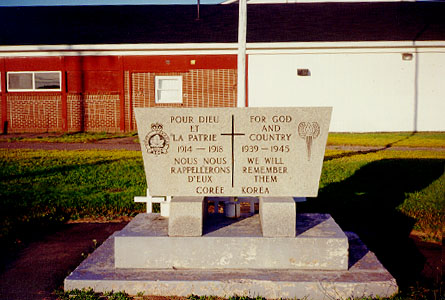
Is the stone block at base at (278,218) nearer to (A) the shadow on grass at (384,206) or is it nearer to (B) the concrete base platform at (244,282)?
(B) the concrete base platform at (244,282)

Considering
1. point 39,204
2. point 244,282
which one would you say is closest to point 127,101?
point 39,204

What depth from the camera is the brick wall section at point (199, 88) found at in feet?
60.3

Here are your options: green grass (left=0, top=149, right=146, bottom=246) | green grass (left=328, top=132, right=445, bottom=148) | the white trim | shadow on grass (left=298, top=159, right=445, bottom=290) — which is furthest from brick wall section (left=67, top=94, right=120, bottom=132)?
shadow on grass (left=298, top=159, right=445, bottom=290)

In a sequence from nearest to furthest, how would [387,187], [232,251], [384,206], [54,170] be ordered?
1. [232,251]
2. [384,206]
3. [387,187]
4. [54,170]

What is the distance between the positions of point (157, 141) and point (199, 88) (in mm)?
14620

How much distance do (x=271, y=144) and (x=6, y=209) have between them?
161 inches

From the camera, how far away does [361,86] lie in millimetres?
18250

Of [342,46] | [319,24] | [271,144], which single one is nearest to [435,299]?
[271,144]

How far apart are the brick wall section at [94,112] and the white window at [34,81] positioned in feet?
2.98

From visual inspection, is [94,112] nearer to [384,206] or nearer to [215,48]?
[215,48]

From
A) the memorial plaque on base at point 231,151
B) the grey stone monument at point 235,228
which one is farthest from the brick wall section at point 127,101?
the memorial plaque on base at point 231,151

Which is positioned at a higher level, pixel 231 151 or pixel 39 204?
pixel 231 151

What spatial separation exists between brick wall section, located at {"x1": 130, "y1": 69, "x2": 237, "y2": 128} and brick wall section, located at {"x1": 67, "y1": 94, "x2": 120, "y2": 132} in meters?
0.83

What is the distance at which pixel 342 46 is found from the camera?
1777 cm
